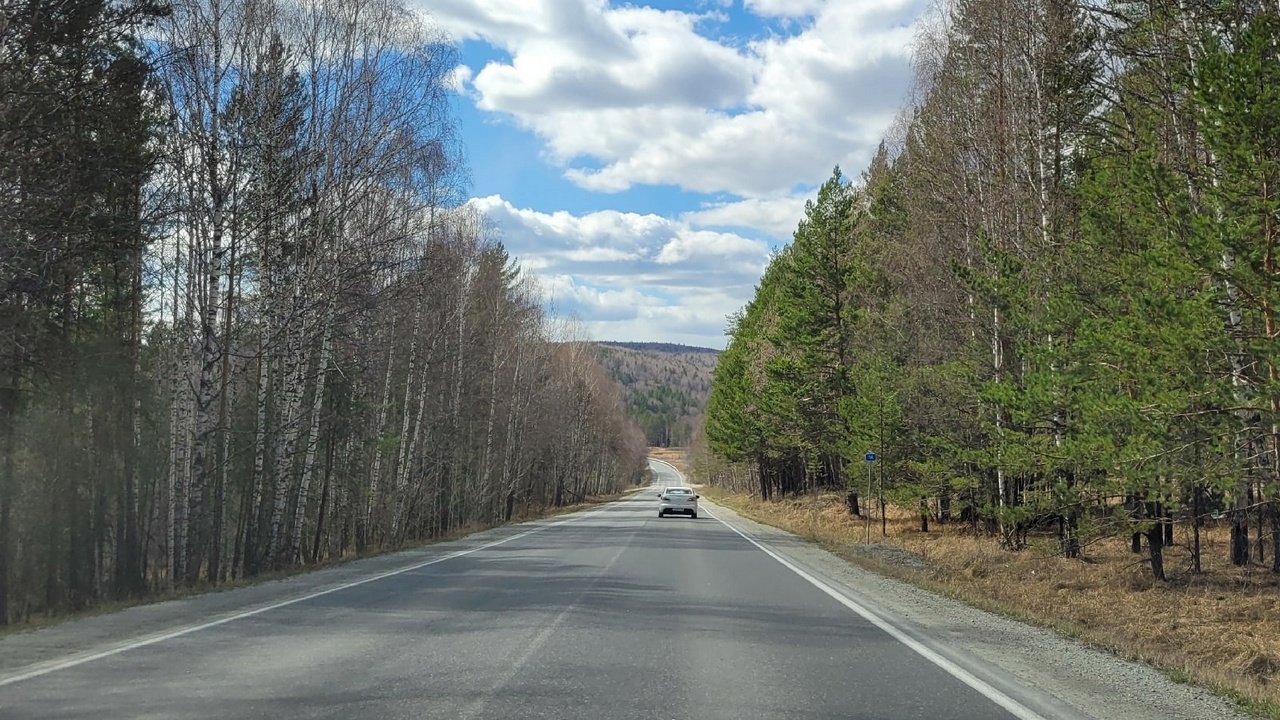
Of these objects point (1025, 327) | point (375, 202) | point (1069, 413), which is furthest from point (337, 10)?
point (1069, 413)

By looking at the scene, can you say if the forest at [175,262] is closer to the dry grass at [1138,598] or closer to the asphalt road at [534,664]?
the asphalt road at [534,664]

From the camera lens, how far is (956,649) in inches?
354

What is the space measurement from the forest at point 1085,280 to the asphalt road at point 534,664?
5575mm

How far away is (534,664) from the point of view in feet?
25.3

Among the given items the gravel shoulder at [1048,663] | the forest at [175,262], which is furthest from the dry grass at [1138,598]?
the forest at [175,262]

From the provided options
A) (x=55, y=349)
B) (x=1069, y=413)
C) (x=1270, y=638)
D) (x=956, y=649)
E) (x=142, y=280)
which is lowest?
(x=1270, y=638)

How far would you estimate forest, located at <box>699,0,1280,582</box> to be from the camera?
11.6 metres

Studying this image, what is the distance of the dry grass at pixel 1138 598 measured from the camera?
9.80 meters

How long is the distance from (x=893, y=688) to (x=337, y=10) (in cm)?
1717

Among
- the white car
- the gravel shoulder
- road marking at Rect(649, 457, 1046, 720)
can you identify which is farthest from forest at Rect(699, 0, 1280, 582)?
the white car

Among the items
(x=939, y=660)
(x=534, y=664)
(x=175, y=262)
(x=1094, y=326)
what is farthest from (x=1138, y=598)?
(x=175, y=262)

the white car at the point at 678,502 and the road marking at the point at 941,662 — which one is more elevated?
the road marking at the point at 941,662

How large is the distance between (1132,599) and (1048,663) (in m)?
10.3

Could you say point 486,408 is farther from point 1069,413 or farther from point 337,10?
point 1069,413
